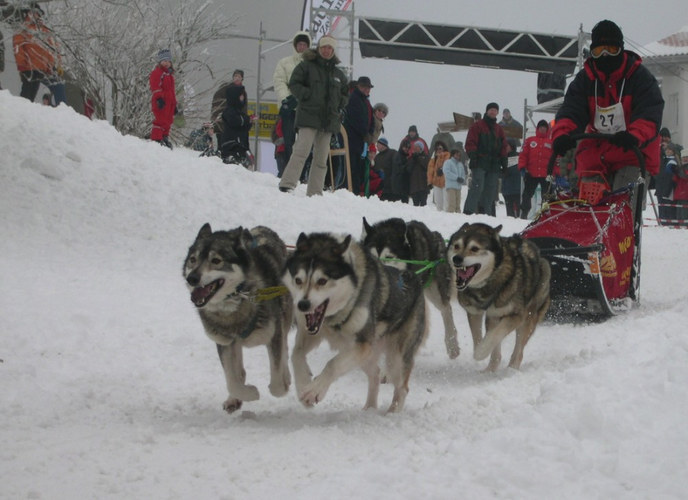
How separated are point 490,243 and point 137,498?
108 inches

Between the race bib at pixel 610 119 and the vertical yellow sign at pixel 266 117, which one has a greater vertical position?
the vertical yellow sign at pixel 266 117

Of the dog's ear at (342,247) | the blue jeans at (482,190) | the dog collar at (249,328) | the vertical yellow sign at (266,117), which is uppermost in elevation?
the vertical yellow sign at (266,117)

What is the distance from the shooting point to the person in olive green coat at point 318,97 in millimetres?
9406

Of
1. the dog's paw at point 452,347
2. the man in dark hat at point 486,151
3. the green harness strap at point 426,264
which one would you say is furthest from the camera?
the man in dark hat at point 486,151

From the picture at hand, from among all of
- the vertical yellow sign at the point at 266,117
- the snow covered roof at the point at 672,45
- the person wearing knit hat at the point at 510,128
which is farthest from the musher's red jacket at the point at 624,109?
the snow covered roof at the point at 672,45

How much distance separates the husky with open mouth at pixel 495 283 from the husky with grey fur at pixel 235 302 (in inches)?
48.5

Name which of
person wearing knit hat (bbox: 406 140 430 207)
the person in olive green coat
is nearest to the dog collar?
the person in olive green coat

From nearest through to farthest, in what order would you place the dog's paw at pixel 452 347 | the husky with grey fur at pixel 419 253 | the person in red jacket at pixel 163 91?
the husky with grey fur at pixel 419 253
the dog's paw at pixel 452 347
the person in red jacket at pixel 163 91

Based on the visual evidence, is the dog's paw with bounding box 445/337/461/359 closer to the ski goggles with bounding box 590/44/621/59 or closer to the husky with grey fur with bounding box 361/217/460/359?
the husky with grey fur with bounding box 361/217/460/359

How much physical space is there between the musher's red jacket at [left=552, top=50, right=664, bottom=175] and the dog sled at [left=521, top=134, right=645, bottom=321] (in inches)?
7.5

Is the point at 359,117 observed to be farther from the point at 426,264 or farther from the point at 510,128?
→ the point at 510,128

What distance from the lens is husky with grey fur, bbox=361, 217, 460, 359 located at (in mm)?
4824

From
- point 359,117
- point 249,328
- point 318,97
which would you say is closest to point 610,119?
point 249,328

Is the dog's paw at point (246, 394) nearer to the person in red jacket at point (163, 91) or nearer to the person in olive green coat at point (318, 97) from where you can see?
the person in olive green coat at point (318, 97)
